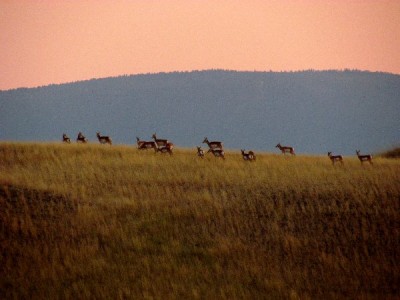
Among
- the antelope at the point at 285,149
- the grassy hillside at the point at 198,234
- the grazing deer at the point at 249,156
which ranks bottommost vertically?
the grassy hillside at the point at 198,234

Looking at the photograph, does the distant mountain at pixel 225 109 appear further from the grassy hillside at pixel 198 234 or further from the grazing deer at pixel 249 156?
the grassy hillside at pixel 198 234

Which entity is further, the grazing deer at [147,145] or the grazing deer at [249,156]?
the grazing deer at [147,145]

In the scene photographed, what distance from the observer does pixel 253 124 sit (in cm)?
9338

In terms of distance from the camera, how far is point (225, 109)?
102m

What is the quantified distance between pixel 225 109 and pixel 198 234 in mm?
90300

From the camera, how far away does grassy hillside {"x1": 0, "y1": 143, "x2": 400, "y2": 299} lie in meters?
9.89

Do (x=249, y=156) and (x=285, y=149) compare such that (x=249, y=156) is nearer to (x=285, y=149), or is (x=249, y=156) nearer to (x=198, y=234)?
(x=285, y=149)

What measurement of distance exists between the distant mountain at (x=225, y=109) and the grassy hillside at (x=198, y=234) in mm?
56648

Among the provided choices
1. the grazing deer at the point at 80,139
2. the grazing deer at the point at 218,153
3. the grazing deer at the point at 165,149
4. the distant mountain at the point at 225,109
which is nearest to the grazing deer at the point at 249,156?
the grazing deer at the point at 218,153

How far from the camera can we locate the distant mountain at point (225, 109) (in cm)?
8050

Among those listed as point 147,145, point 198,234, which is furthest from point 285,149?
point 198,234

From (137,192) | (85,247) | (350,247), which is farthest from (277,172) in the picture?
(85,247)

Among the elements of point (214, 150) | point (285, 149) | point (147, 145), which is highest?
point (147, 145)

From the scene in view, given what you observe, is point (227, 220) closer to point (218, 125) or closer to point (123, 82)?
point (218, 125)
